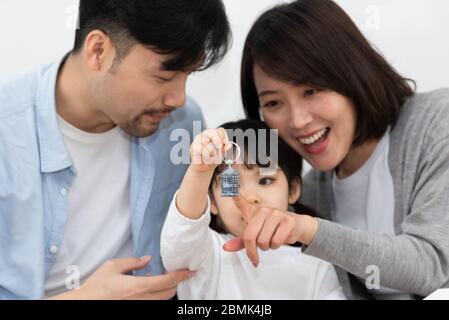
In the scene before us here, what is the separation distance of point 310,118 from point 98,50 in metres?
0.48

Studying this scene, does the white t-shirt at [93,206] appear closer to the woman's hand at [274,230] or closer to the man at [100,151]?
the man at [100,151]

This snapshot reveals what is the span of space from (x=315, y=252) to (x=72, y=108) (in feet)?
2.10

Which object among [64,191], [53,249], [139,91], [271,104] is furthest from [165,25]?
[53,249]

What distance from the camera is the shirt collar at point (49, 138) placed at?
120cm

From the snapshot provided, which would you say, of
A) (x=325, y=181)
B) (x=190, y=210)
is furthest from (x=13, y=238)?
(x=325, y=181)

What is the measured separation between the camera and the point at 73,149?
128cm

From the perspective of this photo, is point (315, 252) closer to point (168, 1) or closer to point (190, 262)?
point (190, 262)

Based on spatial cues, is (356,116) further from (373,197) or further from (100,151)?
(100,151)

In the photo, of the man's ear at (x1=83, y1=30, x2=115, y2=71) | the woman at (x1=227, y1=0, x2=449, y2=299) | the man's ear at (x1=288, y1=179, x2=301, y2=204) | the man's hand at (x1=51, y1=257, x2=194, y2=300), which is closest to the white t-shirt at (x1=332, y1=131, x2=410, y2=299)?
the woman at (x1=227, y1=0, x2=449, y2=299)

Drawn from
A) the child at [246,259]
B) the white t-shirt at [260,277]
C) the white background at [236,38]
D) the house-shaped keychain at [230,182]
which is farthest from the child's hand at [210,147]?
the white background at [236,38]

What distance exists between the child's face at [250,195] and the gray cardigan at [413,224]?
0.14 meters

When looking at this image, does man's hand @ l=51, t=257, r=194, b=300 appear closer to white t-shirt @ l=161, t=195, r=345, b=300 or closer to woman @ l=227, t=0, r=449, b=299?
white t-shirt @ l=161, t=195, r=345, b=300

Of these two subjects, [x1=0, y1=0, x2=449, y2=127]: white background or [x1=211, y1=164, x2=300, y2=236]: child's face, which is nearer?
[x1=211, y1=164, x2=300, y2=236]: child's face

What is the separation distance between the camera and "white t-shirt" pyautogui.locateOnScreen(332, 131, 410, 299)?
50.2 inches
